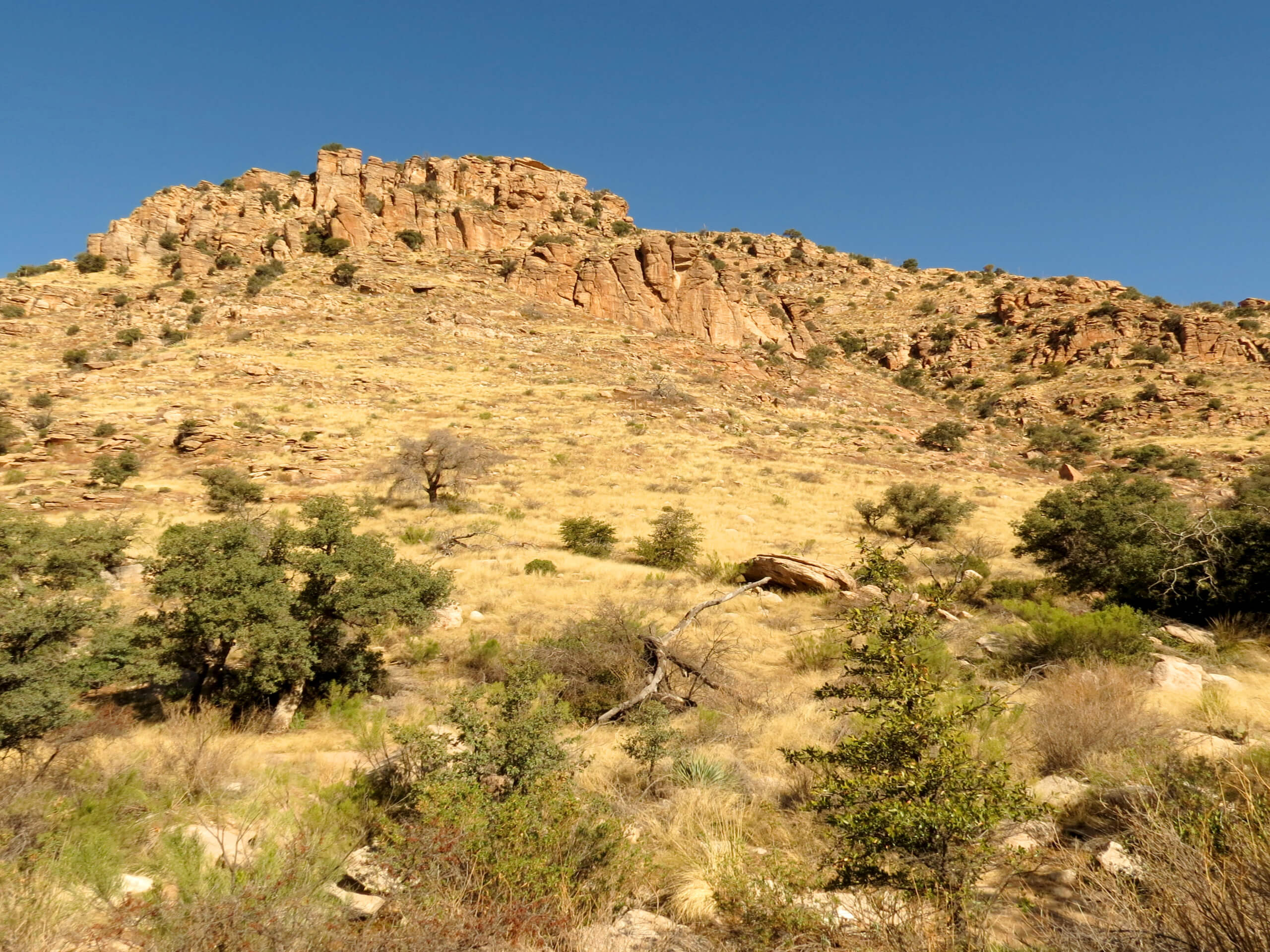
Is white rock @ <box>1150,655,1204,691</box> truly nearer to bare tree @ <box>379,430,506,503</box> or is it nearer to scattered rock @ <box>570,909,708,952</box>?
scattered rock @ <box>570,909,708,952</box>

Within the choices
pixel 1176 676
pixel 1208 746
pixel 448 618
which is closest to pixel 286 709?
pixel 448 618

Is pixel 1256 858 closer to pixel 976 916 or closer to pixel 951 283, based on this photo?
pixel 976 916

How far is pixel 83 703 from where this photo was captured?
5938mm

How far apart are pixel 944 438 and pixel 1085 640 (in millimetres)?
27439

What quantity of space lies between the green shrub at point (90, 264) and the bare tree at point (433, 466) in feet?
133

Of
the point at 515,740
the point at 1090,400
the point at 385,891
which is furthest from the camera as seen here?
the point at 1090,400

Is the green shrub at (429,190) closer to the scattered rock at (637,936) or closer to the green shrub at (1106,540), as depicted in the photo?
the green shrub at (1106,540)

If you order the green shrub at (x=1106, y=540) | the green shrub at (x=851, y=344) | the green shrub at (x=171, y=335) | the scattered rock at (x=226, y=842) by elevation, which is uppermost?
the green shrub at (x=851, y=344)

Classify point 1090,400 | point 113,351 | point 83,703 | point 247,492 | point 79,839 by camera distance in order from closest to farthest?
point 79,839
point 83,703
point 247,492
point 113,351
point 1090,400

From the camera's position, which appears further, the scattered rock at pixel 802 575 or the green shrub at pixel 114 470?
the green shrub at pixel 114 470

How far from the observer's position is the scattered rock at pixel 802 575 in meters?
10.6

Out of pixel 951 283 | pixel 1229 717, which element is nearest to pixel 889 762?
pixel 1229 717

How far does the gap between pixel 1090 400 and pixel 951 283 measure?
2540 centimetres

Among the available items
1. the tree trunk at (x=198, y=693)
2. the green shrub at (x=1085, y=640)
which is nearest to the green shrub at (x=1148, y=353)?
the green shrub at (x=1085, y=640)
